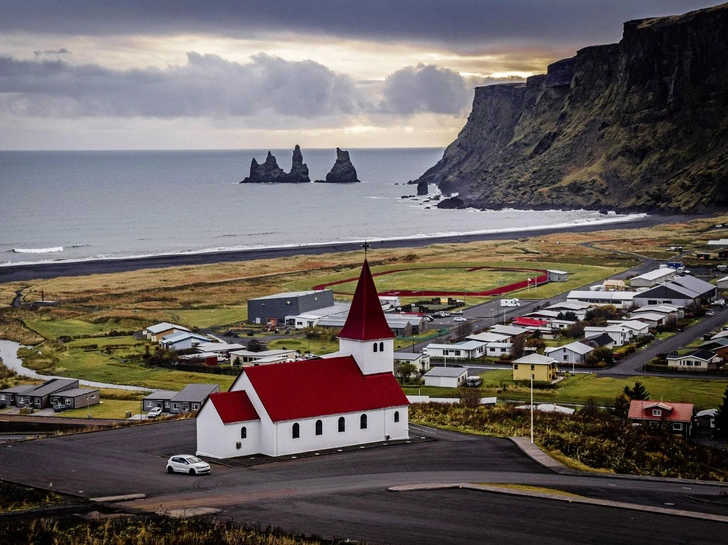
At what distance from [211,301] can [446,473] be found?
68.0m

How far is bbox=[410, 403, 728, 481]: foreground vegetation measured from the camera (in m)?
41.6

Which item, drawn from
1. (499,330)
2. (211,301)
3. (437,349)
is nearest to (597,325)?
(499,330)

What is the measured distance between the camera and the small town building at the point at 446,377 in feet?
211

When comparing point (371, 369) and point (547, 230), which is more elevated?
point (547, 230)

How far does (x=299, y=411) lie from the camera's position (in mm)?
42688

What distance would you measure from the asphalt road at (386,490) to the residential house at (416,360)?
72.0 feet

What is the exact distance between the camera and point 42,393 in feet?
196

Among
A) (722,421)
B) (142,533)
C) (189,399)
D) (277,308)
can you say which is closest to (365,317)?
(189,399)

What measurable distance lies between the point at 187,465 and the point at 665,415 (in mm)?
23783

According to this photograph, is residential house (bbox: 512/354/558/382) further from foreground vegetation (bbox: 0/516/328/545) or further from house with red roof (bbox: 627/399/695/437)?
foreground vegetation (bbox: 0/516/328/545)

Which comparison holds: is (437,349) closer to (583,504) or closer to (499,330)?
(499,330)

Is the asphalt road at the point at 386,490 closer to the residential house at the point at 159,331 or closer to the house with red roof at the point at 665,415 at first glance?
the house with red roof at the point at 665,415

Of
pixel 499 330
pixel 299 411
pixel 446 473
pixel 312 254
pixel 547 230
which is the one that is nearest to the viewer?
pixel 446 473

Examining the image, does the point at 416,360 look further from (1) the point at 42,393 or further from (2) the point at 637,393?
(1) the point at 42,393
